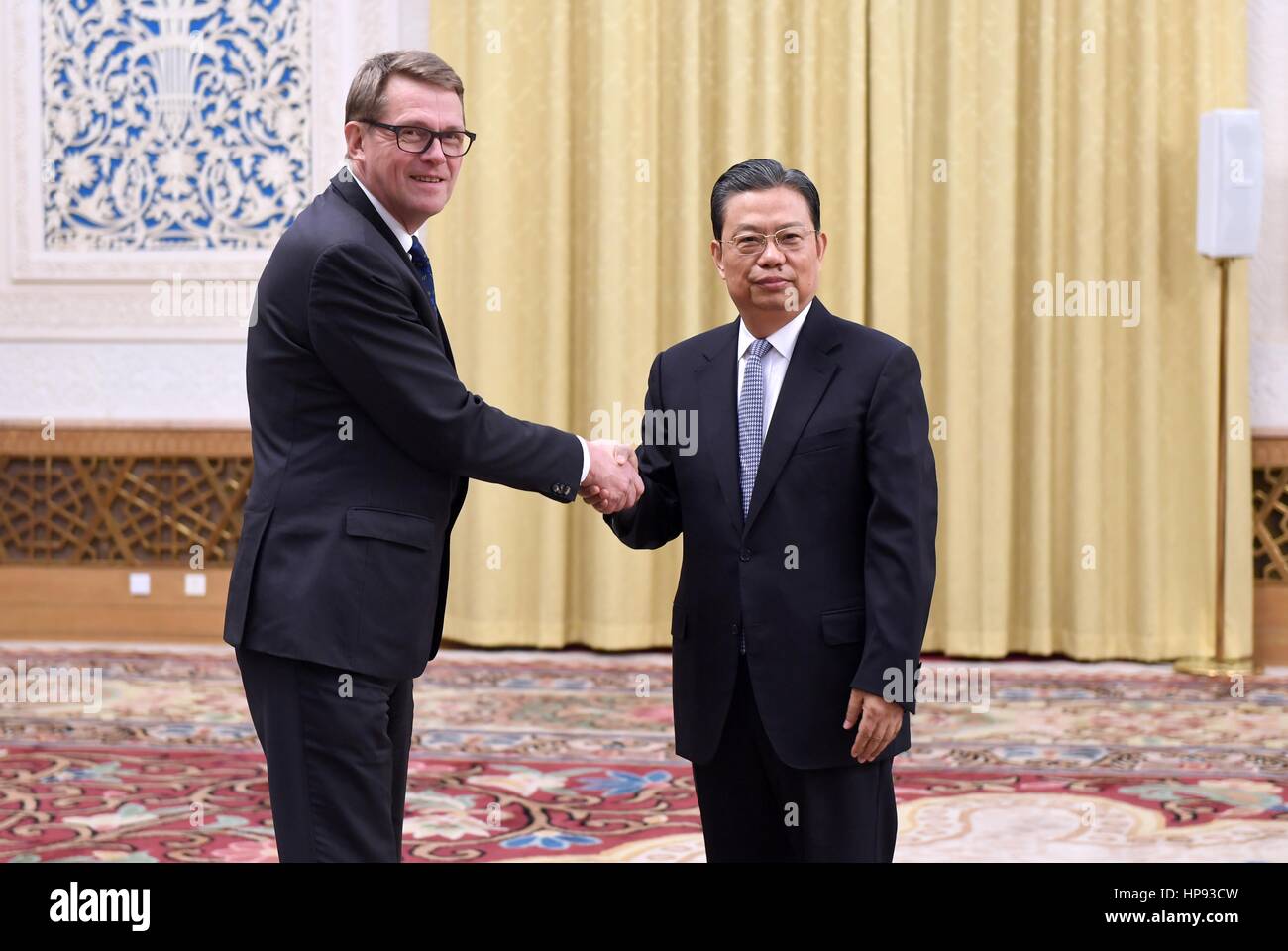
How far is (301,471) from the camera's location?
1.93 metres

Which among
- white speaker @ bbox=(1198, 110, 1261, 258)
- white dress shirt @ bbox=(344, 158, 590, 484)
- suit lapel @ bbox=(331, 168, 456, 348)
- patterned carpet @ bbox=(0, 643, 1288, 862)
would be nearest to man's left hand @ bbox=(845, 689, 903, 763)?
suit lapel @ bbox=(331, 168, 456, 348)

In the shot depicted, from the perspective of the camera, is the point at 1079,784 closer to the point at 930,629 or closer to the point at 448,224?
the point at 930,629

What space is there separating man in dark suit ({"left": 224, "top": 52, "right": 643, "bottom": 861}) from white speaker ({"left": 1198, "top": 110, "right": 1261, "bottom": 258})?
3758 millimetres

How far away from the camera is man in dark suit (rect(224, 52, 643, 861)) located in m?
1.90

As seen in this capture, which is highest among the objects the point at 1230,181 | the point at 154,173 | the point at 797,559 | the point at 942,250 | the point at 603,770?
the point at 154,173

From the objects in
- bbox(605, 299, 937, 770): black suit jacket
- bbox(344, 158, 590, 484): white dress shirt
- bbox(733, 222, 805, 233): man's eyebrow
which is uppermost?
bbox(344, 158, 590, 484): white dress shirt

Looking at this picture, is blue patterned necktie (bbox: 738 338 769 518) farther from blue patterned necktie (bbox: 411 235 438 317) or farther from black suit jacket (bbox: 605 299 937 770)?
blue patterned necktie (bbox: 411 235 438 317)

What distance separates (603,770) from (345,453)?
2077mm

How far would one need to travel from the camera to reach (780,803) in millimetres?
1933

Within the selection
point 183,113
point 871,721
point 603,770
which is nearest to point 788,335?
point 871,721

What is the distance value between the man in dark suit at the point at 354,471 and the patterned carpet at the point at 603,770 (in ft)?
3.91

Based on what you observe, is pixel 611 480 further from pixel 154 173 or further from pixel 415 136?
pixel 154 173

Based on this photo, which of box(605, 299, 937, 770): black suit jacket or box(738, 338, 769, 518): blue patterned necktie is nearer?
box(605, 299, 937, 770): black suit jacket

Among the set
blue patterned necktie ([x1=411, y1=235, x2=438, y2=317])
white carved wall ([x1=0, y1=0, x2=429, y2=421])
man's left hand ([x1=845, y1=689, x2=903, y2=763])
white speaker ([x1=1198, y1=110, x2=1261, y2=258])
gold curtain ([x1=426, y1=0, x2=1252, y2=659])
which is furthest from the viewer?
white carved wall ([x1=0, y1=0, x2=429, y2=421])
